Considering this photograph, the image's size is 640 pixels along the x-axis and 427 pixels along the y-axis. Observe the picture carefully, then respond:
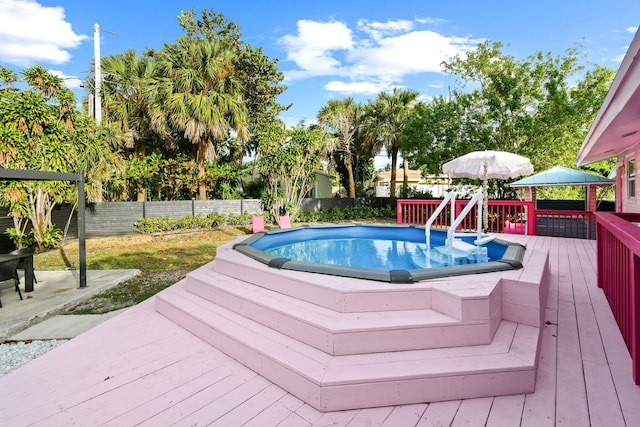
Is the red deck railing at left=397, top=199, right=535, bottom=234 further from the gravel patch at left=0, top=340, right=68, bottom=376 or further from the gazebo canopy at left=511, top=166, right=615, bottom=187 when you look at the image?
the gravel patch at left=0, top=340, right=68, bottom=376

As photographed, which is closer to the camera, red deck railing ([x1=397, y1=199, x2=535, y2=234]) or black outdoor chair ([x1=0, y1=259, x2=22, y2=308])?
black outdoor chair ([x1=0, y1=259, x2=22, y2=308])

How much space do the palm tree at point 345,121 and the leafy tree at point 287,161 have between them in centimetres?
640

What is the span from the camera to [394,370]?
2109 millimetres

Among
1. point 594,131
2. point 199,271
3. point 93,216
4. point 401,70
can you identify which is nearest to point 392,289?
point 199,271

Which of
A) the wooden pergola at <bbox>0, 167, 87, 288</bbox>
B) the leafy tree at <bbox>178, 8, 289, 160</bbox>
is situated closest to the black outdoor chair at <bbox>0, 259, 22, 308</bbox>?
the wooden pergola at <bbox>0, 167, 87, 288</bbox>

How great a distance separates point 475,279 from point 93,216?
11982 mm

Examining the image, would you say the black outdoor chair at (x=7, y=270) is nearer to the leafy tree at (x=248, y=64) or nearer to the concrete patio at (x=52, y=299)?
the concrete patio at (x=52, y=299)

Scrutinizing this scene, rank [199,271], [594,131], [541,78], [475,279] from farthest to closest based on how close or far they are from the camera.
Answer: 1. [541,78]
2. [594,131]
3. [199,271]
4. [475,279]

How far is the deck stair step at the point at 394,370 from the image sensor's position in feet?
6.67

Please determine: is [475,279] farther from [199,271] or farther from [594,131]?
[594,131]

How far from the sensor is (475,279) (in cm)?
288

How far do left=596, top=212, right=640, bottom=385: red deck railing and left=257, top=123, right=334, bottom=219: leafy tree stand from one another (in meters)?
9.41

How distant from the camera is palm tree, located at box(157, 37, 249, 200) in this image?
12.1 meters

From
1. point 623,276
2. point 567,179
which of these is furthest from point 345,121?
point 623,276
